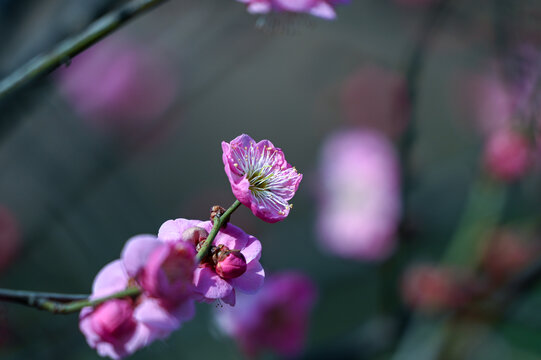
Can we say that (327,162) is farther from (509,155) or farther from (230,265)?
(230,265)

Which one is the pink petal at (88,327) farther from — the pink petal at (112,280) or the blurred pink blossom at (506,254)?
the blurred pink blossom at (506,254)

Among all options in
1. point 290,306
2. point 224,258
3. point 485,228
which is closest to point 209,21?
point 290,306

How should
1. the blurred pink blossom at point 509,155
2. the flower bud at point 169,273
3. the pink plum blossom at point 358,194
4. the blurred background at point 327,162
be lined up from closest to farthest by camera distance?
the flower bud at point 169,273 < the blurred background at point 327,162 < the blurred pink blossom at point 509,155 < the pink plum blossom at point 358,194

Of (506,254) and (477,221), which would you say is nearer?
(506,254)

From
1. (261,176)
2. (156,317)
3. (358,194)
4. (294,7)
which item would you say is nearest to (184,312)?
(156,317)

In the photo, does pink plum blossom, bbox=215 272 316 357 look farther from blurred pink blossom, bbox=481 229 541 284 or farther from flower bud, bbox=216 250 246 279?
flower bud, bbox=216 250 246 279

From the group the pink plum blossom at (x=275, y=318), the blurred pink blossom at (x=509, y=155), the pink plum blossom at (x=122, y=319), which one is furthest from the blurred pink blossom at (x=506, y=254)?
the pink plum blossom at (x=122, y=319)
